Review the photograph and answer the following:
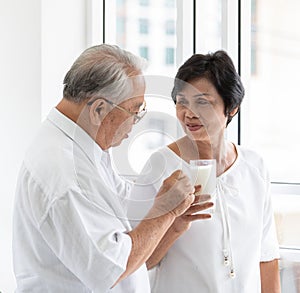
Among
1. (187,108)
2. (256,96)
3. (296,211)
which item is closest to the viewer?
(187,108)

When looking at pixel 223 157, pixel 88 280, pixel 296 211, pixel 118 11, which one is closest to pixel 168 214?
pixel 88 280

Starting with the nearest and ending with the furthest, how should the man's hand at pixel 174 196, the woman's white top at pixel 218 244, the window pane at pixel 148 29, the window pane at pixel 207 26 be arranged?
the man's hand at pixel 174 196
the woman's white top at pixel 218 244
the window pane at pixel 207 26
the window pane at pixel 148 29

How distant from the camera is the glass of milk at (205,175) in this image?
1.60 m

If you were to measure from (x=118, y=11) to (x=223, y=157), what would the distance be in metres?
1.45

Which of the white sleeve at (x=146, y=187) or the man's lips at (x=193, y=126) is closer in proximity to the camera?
the white sleeve at (x=146, y=187)

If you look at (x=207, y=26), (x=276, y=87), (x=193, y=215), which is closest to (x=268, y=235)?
(x=193, y=215)

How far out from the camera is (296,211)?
245cm

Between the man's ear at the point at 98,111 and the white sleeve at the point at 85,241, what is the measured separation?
20cm

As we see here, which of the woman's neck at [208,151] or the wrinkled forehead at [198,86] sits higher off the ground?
the wrinkled forehead at [198,86]

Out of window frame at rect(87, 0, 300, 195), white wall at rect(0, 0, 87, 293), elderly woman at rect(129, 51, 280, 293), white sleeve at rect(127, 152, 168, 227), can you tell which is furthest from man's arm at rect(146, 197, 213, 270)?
white wall at rect(0, 0, 87, 293)

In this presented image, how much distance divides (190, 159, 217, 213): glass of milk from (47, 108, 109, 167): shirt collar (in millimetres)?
317

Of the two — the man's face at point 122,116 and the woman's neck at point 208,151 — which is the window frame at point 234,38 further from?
the man's face at point 122,116

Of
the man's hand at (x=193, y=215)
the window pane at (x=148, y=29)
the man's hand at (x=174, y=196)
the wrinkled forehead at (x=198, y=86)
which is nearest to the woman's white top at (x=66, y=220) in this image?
the man's hand at (x=174, y=196)

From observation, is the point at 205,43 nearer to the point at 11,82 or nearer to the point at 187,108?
the point at 11,82
